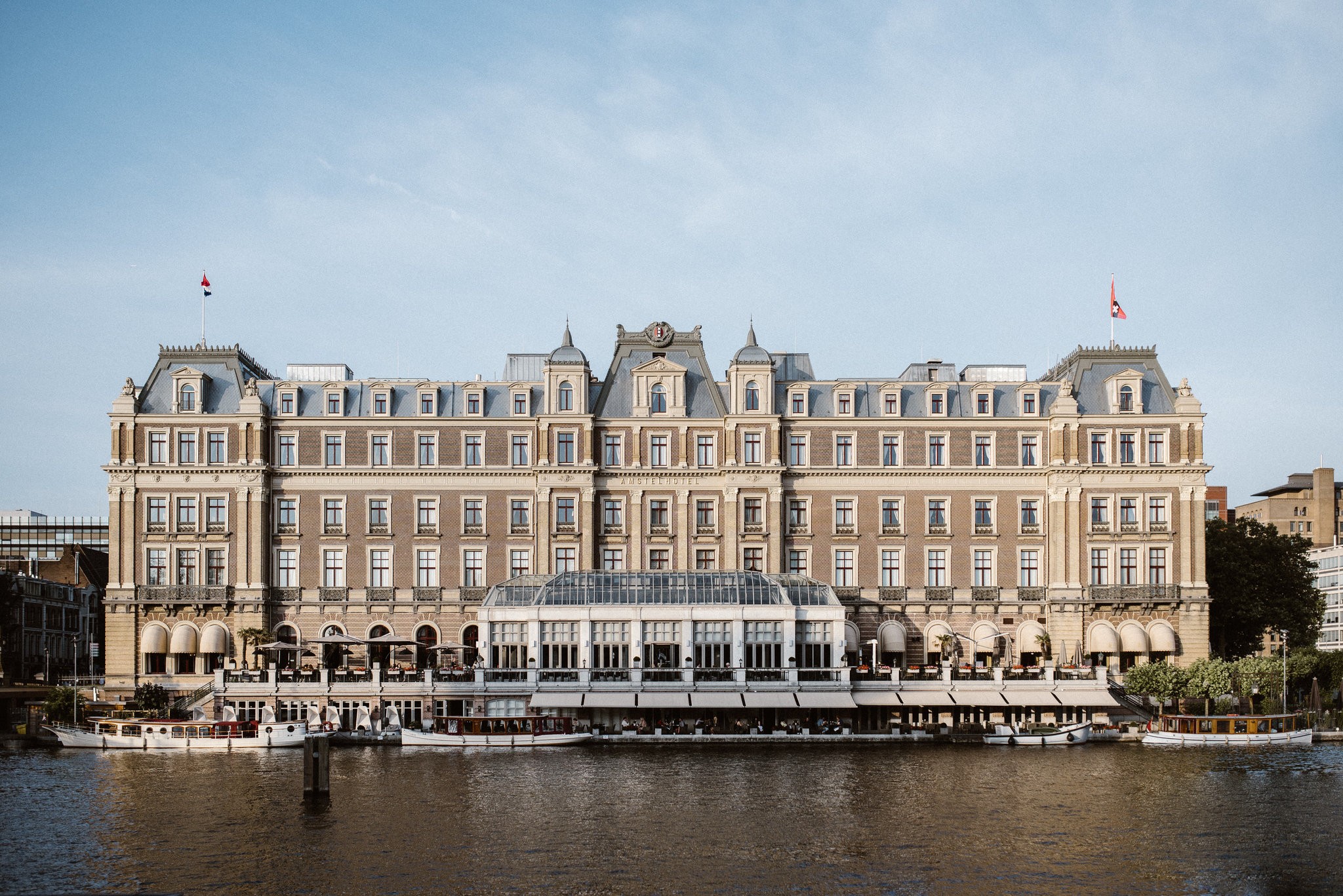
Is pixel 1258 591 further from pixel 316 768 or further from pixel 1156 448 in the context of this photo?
pixel 316 768

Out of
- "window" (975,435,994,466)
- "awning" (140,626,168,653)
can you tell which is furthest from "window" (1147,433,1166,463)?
"awning" (140,626,168,653)

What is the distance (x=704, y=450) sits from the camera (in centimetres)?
9762

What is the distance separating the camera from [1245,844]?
47812 mm

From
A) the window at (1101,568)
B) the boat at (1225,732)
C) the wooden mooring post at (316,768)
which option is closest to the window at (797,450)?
the window at (1101,568)

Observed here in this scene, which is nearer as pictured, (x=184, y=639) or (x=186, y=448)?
(x=184, y=639)

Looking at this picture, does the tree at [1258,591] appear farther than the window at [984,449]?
Yes

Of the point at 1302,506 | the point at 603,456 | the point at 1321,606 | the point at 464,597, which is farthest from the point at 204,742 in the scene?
the point at 1302,506

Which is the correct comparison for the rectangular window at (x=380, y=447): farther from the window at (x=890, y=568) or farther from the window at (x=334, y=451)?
the window at (x=890, y=568)

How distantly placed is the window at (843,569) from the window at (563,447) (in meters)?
20.5

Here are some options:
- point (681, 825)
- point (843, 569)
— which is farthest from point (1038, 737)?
point (681, 825)

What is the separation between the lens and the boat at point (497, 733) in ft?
257

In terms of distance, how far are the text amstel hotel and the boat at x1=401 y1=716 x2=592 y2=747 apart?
52.8 ft

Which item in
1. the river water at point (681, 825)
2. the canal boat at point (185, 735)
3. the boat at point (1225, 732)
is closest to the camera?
the river water at point (681, 825)

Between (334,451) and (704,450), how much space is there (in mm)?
26802
